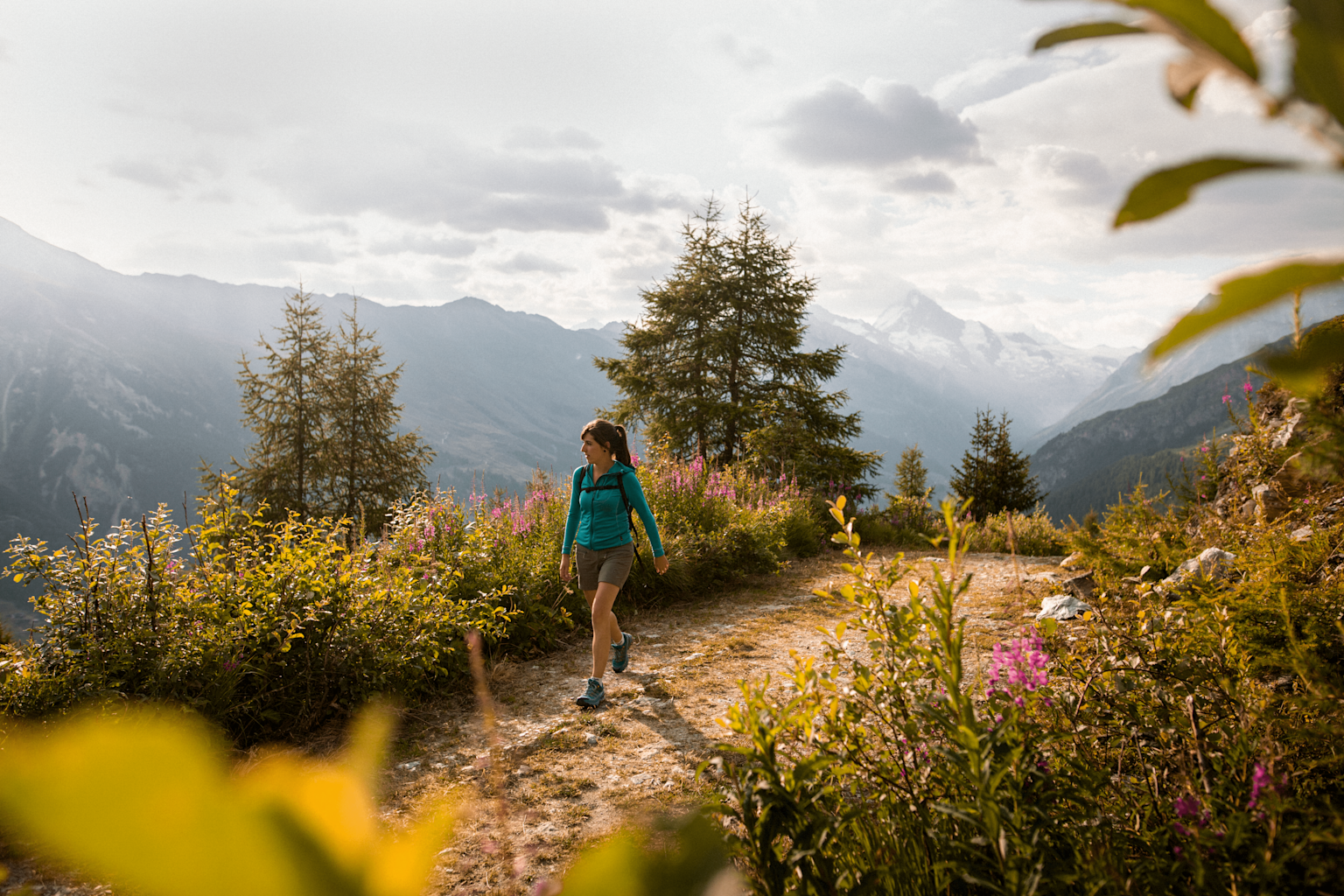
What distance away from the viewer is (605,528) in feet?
18.6

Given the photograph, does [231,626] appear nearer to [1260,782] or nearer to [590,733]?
[590,733]

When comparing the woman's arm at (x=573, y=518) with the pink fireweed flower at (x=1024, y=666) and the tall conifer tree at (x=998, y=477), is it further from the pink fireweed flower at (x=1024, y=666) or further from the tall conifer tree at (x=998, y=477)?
the tall conifer tree at (x=998, y=477)

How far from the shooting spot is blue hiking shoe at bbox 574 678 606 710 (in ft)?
17.2

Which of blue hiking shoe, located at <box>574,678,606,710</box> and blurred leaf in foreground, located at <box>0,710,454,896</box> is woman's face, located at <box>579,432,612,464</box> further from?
blurred leaf in foreground, located at <box>0,710,454,896</box>

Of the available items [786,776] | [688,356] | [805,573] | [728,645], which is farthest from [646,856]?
[688,356]

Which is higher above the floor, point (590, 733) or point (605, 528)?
point (605, 528)

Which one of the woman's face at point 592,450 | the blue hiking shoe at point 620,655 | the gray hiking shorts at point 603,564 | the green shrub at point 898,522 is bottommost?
the blue hiking shoe at point 620,655

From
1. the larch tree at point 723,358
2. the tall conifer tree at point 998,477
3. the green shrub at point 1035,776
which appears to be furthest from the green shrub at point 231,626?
the tall conifer tree at point 998,477

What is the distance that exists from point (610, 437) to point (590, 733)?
225 centimetres

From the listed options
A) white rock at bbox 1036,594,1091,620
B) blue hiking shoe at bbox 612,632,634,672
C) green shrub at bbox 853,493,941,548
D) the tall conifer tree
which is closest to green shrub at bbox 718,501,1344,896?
white rock at bbox 1036,594,1091,620

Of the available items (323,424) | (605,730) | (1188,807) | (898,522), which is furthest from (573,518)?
(323,424)

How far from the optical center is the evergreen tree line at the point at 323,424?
3016 centimetres

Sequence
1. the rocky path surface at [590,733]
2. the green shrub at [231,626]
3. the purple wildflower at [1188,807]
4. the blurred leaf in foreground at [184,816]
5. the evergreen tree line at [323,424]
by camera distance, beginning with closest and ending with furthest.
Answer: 1. the blurred leaf in foreground at [184,816]
2. the purple wildflower at [1188,807]
3. the rocky path surface at [590,733]
4. the green shrub at [231,626]
5. the evergreen tree line at [323,424]

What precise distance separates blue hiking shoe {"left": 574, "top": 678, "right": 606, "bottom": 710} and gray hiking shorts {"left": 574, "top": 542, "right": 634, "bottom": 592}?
75 cm
